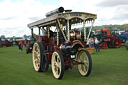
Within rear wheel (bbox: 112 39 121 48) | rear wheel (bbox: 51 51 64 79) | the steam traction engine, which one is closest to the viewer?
rear wheel (bbox: 51 51 64 79)

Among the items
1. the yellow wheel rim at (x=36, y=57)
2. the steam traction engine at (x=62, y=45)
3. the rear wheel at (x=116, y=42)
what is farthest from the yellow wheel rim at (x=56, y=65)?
the rear wheel at (x=116, y=42)

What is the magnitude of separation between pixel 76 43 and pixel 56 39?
1.11 m

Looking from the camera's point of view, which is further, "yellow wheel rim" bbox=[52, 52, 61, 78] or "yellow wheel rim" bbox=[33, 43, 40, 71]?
"yellow wheel rim" bbox=[33, 43, 40, 71]

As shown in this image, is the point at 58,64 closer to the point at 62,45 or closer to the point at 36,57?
the point at 62,45

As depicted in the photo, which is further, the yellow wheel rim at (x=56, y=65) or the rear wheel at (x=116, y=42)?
the rear wheel at (x=116, y=42)

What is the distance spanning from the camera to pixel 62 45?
6.48 meters

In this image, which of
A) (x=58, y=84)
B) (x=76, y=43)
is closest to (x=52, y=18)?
(x=76, y=43)

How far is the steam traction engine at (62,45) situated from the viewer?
6.24 m

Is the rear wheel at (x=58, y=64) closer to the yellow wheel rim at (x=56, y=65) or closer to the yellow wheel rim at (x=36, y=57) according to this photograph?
the yellow wheel rim at (x=56, y=65)

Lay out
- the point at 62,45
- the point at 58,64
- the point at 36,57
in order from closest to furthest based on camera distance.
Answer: the point at 58,64 → the point at 62,45 → the point at 36,57

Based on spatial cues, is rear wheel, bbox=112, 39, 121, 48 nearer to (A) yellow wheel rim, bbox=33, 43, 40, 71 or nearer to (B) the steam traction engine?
(B) the steam traction engine

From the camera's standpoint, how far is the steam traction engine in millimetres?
6238

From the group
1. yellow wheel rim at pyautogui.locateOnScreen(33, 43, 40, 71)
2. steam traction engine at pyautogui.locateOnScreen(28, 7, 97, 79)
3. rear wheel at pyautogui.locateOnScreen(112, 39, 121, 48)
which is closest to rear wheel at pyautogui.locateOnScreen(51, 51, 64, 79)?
steam traction engine at pyautogui.locateOnScreen(28, 7, 97, 79)

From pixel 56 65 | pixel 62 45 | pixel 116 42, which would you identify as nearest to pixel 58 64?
pixel 56 65
